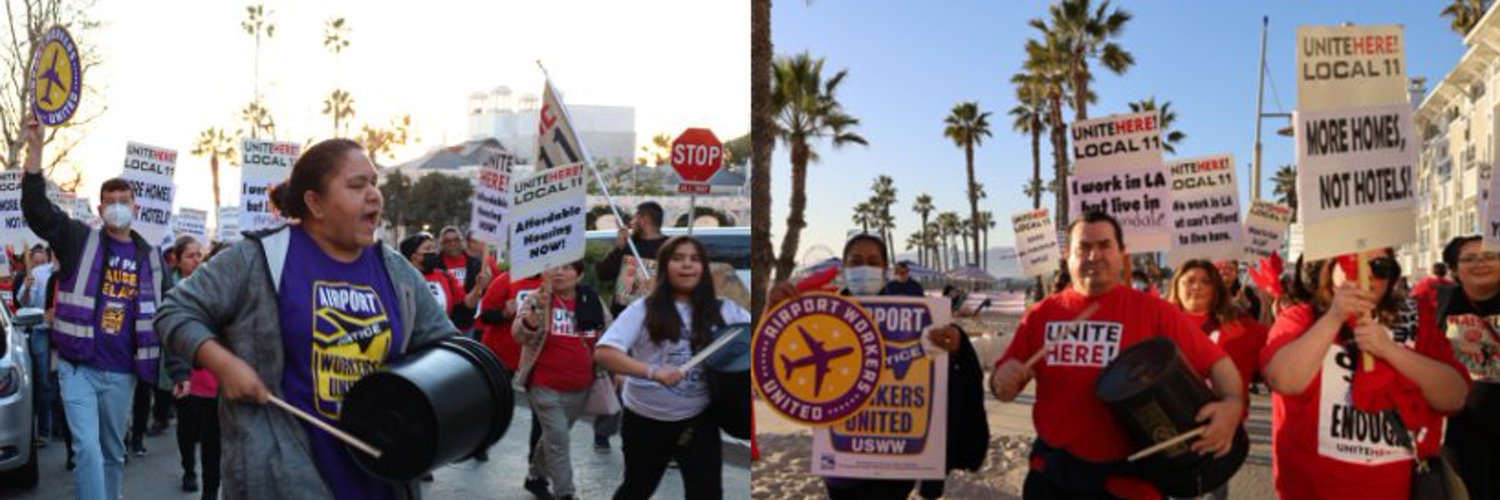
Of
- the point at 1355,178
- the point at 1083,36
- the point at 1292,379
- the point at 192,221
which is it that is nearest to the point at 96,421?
the point at 1292,379

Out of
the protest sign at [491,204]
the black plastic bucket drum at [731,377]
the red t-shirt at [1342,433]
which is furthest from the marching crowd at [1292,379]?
the protest sign at [491,204]

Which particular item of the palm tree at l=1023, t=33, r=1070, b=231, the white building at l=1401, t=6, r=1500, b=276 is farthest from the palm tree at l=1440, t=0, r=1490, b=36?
the palm tree at l=1023, t=33, r=1070, b=231

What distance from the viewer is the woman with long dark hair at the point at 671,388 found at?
629cm

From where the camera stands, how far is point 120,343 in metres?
7.01

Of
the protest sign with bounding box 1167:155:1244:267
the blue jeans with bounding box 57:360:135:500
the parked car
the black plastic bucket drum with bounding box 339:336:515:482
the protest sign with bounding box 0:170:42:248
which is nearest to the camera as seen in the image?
the black plastic bucket drum with bounding box 339:336:515:482

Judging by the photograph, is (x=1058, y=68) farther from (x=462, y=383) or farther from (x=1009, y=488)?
(x=462, y=383)

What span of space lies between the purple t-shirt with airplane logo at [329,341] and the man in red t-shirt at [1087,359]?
6.46 feet

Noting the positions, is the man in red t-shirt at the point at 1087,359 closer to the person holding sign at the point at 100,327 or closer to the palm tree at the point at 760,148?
the person holding sign at the point at 100,327

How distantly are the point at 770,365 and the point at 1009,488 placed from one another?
4.25 metres

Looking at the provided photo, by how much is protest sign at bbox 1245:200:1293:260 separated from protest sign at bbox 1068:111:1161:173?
5771 millimetres

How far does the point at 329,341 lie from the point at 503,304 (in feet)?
17.4

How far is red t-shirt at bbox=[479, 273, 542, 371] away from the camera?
357 inches

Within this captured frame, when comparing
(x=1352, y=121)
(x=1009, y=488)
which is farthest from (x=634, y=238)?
(x=1352, y=121)

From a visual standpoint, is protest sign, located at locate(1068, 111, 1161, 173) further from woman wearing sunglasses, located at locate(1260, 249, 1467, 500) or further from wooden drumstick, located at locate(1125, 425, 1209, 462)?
wooden drumstick, located at locate(1125, 425, 1209, 462)
